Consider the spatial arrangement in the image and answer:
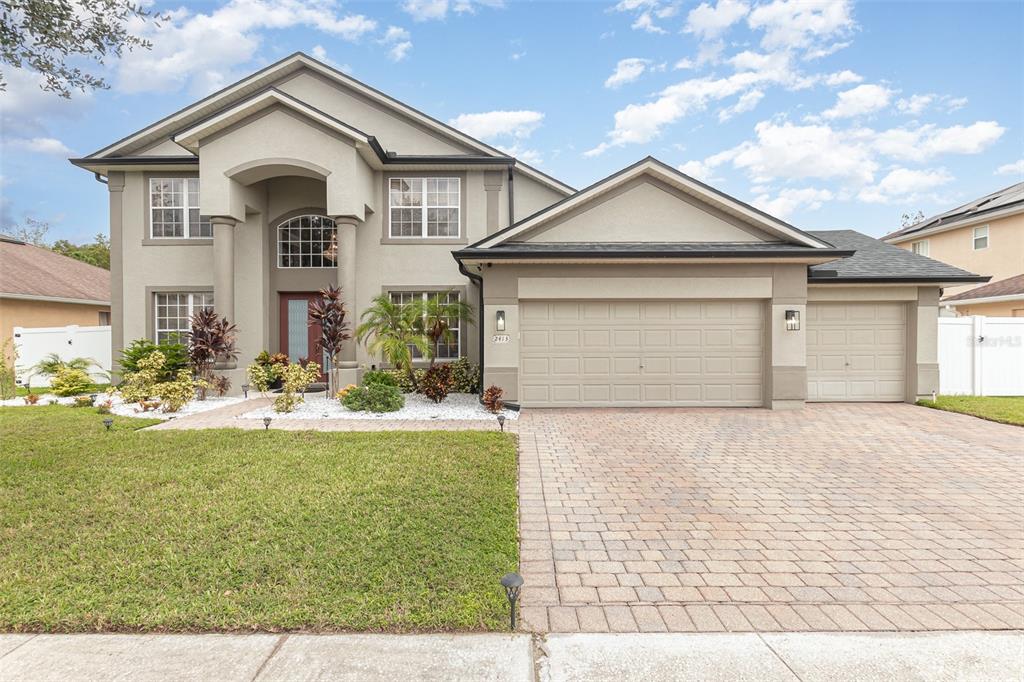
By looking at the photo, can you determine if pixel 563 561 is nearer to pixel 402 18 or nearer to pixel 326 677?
pixel 326 677

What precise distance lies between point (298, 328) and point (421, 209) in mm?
4907

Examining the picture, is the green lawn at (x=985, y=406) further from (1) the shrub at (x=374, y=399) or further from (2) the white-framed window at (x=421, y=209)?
(2) the white-framed window at (x=421, y=209)

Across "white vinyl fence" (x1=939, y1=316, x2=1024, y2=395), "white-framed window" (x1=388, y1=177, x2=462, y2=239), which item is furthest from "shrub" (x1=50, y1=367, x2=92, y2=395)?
"white vinyl fence" (x1=939, y1=316, x2=1024, y2=395)

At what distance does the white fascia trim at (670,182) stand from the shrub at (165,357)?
8.10 metres

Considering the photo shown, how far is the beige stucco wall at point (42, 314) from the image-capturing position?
16.0 metres

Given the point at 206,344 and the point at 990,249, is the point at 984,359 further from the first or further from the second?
the point at 206,344

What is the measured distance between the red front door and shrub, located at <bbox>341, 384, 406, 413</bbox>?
13.5ft

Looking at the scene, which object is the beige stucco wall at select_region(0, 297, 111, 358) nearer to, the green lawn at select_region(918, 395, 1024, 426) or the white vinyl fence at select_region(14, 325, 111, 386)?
the white vinyl fence at select_region(14, 325, 111, 386)

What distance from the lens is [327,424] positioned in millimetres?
8719

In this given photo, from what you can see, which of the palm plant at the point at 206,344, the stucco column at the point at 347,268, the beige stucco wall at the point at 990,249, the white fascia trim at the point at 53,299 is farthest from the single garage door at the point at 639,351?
the white fascia trim at the point at 53,299

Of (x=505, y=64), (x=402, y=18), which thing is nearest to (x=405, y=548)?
(x=402, y=18)

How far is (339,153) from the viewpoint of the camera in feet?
38.5

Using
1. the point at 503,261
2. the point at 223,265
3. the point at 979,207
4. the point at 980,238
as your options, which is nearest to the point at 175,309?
the point at 223,265

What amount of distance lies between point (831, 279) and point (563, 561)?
403 inches
